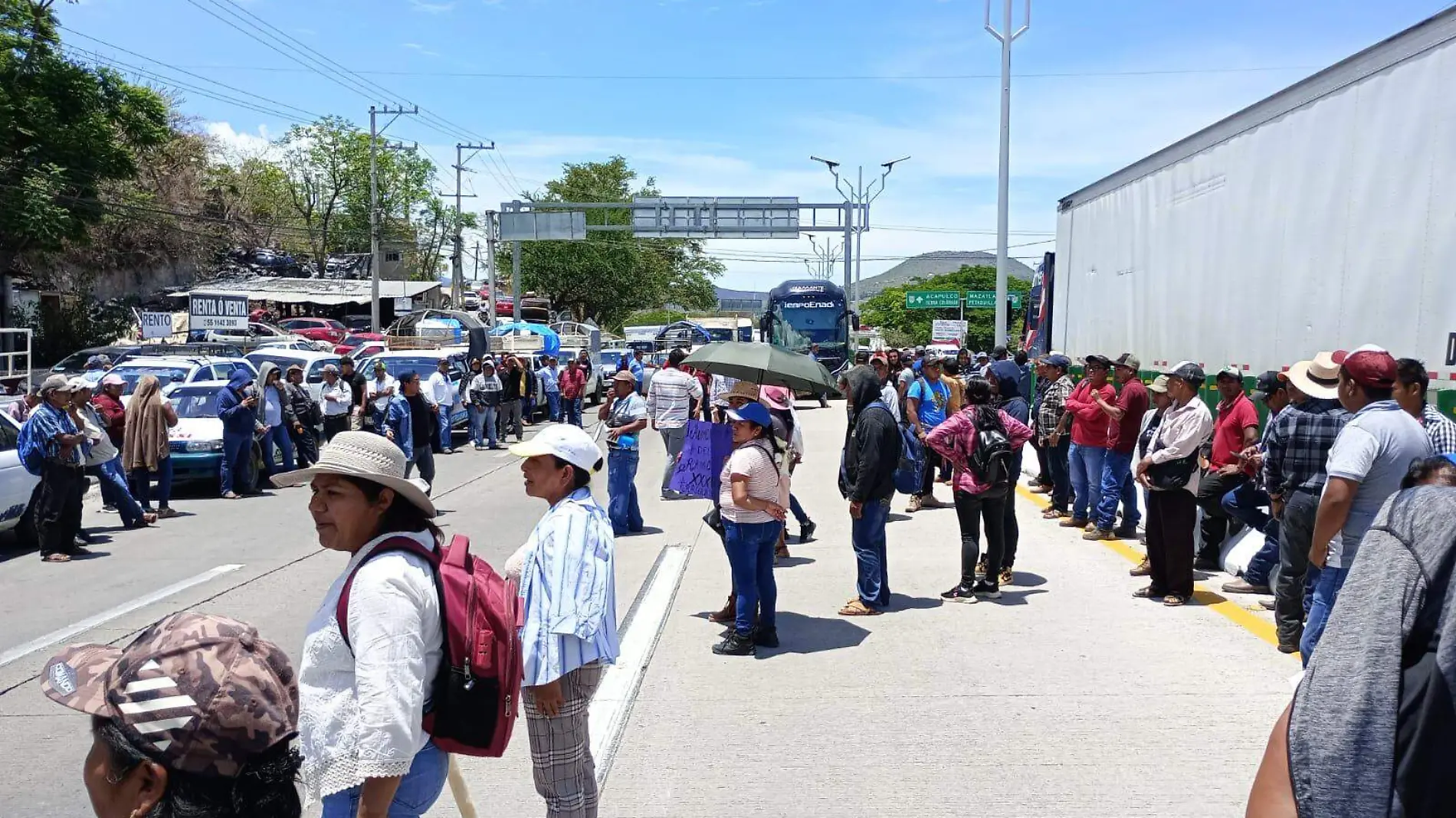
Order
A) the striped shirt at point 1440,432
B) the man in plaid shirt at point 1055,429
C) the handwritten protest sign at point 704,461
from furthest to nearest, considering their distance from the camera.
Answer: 1. the man in plaid shirt at point 1055,429
2. the handwritten protest sign at point 704,461
3. the striped shirt at point 1440,432

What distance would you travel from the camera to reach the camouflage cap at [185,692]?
202 centimetres

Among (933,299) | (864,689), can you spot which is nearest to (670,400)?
(864,689)

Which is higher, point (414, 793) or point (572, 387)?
point (572, 387)

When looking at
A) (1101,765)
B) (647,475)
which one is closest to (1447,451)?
(1101,765)

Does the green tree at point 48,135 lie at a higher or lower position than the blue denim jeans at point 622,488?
higher

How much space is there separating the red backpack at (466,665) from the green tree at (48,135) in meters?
33.3

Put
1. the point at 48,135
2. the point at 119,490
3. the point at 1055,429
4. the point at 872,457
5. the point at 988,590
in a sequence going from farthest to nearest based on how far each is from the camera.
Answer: the point at 48,135
the point at 119,490
the point at 1055,429
the point at 988,590
the point at 872,457

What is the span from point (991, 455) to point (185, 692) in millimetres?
6257

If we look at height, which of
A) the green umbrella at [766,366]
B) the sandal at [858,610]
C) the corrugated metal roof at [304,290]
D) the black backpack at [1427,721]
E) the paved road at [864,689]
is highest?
the corrugated metal roof at [304,290]

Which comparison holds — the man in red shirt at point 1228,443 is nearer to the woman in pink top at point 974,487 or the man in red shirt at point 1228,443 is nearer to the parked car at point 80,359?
the woman in pink top at point 974,487

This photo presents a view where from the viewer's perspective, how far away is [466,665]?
2.80 meters

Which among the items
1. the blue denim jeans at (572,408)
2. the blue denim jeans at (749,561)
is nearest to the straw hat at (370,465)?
the blue denim jeans at (749,561)

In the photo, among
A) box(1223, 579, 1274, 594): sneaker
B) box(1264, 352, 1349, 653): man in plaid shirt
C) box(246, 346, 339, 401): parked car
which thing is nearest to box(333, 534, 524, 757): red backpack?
box(1264, 352, 1349, 653): man in plaid shirt

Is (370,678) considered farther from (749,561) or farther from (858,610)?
(858,610)
